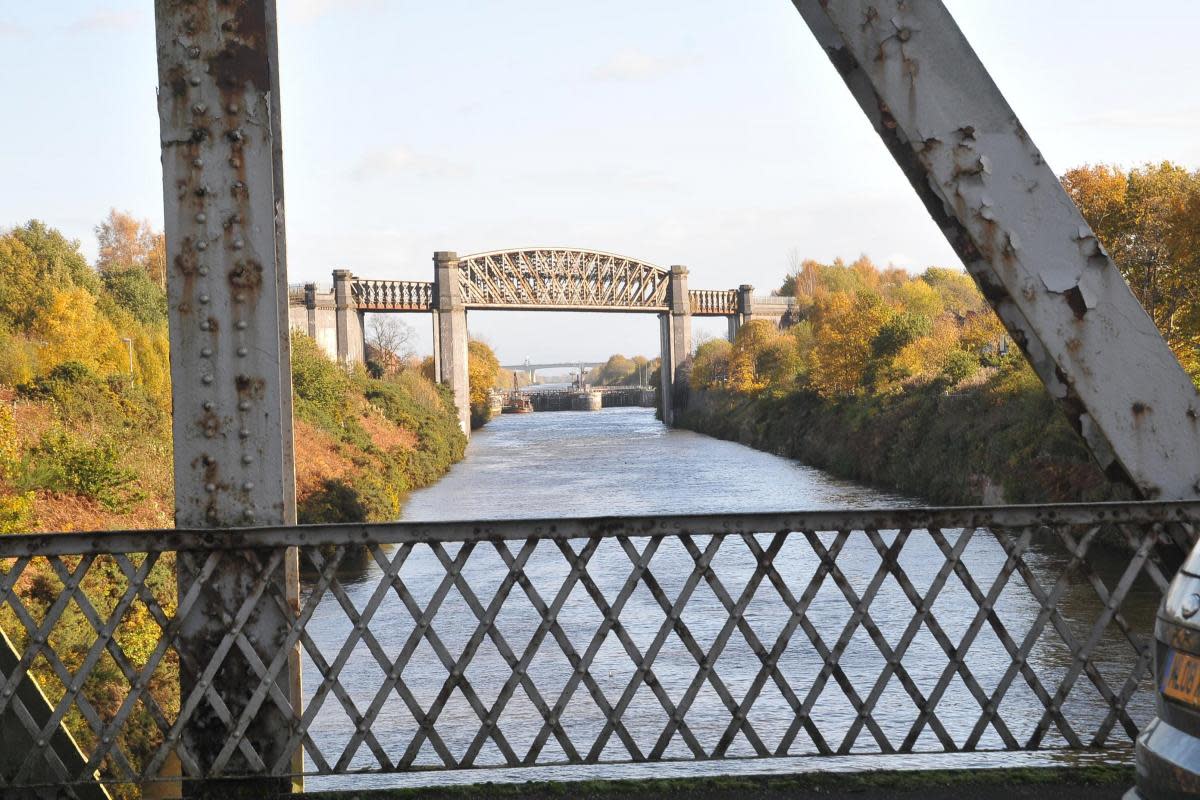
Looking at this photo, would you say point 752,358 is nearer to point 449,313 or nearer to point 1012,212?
point 449,313

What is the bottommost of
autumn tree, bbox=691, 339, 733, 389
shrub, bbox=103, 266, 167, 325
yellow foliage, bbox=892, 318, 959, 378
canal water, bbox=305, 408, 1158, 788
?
canal water, bbox=305, 408, 1158, 788

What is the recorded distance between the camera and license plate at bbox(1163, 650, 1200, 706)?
292 centimetres

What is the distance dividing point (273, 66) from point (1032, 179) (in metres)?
3.16

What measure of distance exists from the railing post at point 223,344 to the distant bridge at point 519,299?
7281cm

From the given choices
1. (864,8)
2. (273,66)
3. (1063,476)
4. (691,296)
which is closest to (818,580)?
(864,8)

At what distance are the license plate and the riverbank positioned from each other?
→ 71.8 ft

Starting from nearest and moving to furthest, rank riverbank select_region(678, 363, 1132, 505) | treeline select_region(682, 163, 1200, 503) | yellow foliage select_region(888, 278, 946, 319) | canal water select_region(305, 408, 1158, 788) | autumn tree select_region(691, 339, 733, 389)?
1. canal water select_region(305, 408, 1158, 788)
2. riverbank select_region(678, 363, 1132, 505)
3. treeline select_region(682, 163, 1200, 503)
4. yellow foliage select_region(888, 278, 946, 319)
5. autumn tree select_region(691, 339, 733, 389)

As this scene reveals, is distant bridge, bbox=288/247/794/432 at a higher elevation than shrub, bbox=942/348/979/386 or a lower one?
higher

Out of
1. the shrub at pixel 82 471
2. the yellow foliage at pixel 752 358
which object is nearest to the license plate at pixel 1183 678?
the shrub at pixel 82 471

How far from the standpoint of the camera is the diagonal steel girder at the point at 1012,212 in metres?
4.98

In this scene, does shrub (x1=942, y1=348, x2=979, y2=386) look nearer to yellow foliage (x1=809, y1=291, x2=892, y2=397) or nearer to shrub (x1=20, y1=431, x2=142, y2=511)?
yellow foliage (x1=809, y1=291, x2=892, y2=397)

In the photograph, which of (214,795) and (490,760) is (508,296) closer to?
(490,760)

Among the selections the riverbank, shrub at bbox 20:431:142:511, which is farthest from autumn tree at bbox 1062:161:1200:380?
shrub at bbox 20:431:142:511

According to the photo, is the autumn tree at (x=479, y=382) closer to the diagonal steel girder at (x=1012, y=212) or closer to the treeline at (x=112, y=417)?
the treeline at (x=112, y=417)
